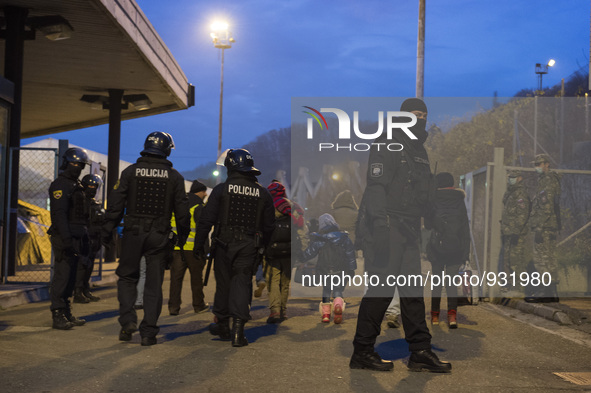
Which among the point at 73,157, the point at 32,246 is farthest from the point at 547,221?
the point at 32,246

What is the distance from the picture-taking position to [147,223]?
22.3 ft

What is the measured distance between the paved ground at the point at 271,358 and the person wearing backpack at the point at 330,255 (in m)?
0.41

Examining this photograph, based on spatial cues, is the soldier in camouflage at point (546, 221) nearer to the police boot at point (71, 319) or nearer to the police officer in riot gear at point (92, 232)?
the police officer in riot gear at point (92, 232)

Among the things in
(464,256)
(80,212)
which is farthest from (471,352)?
(80,212)

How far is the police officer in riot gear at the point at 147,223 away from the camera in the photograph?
6758mm

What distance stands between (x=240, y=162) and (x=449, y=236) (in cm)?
283

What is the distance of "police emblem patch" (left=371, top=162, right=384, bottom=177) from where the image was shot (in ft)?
18.7

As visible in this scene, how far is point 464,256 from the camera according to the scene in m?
8.34

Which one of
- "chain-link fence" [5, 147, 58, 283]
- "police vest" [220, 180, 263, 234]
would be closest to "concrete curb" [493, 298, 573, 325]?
"police vest" [220, 180, 263, 234]

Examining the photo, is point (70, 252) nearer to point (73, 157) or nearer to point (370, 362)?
point (73, 157)

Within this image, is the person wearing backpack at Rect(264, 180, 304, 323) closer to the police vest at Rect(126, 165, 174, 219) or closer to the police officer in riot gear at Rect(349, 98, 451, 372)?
the police vest at Rect(126, 165, 174, 219)

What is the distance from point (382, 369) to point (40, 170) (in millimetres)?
21965

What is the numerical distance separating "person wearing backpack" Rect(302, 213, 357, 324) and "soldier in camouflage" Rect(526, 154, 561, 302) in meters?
3.47

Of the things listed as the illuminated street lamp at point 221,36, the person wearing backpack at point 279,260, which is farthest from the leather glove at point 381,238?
the illuminated street lamp at point 221,36
